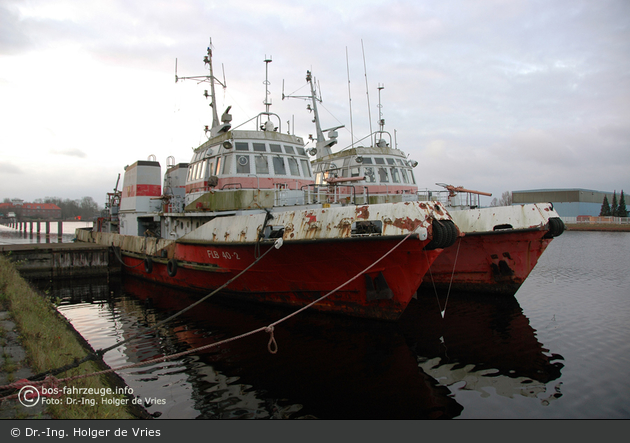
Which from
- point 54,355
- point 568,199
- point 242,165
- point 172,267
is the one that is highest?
point 568,199

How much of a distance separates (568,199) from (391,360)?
7468 centimetres

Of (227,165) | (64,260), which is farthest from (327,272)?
(64,260)

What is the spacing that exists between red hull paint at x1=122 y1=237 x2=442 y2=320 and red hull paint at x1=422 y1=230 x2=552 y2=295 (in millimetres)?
3093

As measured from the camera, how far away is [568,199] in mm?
67812

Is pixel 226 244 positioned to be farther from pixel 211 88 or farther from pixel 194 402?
pixel 211 88

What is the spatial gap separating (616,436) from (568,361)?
8.23ft

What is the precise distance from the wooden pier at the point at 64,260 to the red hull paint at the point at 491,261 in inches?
561

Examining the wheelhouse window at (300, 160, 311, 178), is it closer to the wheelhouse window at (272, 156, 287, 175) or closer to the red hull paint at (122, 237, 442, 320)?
the wheelhouse window at (272, 156, 287, 175)

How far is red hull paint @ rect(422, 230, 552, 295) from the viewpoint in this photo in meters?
11.4

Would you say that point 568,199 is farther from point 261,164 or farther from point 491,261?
point 261,164

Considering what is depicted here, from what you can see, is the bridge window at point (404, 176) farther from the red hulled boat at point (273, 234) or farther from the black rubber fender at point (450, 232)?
the black rubber fender at point (450, 232)

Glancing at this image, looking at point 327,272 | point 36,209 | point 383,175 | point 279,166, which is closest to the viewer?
point 327,272

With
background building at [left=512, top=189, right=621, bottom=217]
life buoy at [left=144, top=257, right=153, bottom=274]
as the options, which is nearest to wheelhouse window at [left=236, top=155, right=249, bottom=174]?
life buoy at [left=144, top=257, right=153, bottom=274]

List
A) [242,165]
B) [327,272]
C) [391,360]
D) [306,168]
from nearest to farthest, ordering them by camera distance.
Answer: [391,360] → [327,272] → [242,165] → [306,168]
